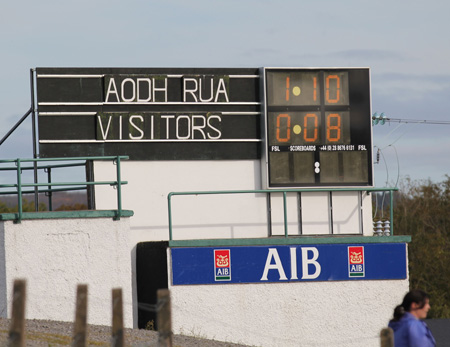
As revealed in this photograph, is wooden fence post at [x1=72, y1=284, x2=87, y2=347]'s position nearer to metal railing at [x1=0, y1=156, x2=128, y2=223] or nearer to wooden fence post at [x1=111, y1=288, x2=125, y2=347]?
wooden fence post at [x1=111, y1=288, x2=125, y2=347]

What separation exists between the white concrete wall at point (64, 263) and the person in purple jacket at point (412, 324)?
8.82 meters

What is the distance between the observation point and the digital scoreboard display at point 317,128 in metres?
20.0

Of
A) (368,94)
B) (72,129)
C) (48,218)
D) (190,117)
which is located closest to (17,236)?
(48,218)

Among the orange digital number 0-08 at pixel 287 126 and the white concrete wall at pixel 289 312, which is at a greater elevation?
the orange digital number 0-08 at pixel 287 126

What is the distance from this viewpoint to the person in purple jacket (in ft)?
29.0

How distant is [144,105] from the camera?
65.8 feet

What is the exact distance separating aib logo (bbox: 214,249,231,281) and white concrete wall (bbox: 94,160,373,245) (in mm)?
2064

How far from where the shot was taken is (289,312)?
725 inches

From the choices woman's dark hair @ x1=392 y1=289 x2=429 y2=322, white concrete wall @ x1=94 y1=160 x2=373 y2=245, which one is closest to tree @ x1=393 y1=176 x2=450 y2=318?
white concrete wall @ x1=94 y1=160 x2=373 y2=245

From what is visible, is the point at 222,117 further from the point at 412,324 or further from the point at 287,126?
the point at 412,324

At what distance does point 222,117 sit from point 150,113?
165 centimetres

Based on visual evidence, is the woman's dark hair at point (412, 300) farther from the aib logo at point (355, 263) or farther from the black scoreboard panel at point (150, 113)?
the black scoreboard panel at point (150, 113)

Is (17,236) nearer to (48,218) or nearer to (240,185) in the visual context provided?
(48,218)

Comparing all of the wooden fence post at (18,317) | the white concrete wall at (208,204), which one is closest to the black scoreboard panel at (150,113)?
the white concrete wall at (208,204)
